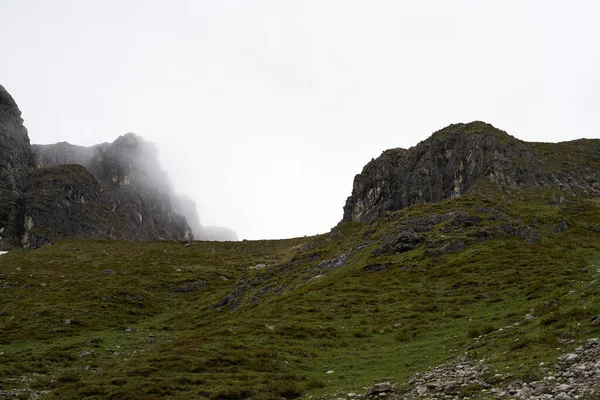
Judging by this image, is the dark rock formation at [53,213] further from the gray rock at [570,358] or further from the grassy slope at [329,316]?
the gray rock at [570,358]

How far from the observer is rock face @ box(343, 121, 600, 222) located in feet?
345

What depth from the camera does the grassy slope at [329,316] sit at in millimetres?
22578

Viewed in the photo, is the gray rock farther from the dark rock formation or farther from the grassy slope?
the dark rock formation

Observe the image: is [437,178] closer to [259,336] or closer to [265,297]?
[265,297]

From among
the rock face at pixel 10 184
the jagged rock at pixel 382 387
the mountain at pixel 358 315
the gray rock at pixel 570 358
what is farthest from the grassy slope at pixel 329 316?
the rock face at pixel 10 184

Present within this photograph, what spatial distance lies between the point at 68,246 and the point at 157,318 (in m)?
78.6

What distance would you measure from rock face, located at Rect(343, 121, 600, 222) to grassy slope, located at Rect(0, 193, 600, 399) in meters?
18.1

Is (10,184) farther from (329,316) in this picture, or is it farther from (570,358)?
(570,358)

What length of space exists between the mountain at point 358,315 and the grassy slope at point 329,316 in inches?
7.3

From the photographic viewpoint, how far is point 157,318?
6456 cm

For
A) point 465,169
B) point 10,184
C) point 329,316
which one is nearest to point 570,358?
point 329,316

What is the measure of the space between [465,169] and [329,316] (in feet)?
278

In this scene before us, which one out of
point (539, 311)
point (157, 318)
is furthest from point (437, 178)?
point (539, 311)

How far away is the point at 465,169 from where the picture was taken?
366 feet
